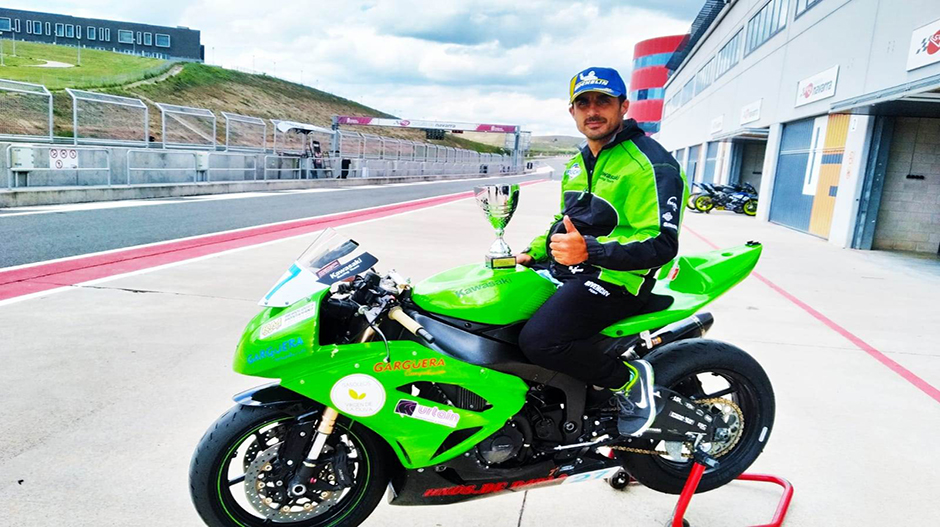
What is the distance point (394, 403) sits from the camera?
240 cm

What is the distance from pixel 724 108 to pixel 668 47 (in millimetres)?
49593

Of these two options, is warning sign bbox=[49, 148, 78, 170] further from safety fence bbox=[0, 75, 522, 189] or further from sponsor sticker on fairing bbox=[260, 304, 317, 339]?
sponsor sticker on fairing bbox=[260, 304, 317, 339]

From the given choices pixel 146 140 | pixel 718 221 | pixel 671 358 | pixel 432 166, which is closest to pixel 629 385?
pixel 671 358

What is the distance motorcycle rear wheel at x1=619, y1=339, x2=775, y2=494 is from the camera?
297cm

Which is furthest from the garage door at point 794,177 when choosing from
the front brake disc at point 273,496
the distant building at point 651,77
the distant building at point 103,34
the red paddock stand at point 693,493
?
the distant building at point 103,34

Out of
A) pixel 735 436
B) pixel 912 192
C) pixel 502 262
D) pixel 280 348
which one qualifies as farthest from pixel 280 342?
pixel 912 192

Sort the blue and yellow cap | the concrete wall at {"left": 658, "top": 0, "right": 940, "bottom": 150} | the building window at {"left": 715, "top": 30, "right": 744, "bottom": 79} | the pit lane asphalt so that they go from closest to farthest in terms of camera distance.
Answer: the blue and yellow cap, the pit lane asphalt, the concrete wall at {"left": 658, "top": 0, "right": 940, "bottom": 150}, the building window at {"left": 715, "top": 30, "right": 744, "bottom": 79}

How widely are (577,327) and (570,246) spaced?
357 mm

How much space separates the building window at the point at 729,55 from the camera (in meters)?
27.2

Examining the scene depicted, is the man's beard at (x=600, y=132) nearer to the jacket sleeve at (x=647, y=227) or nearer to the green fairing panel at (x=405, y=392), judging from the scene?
the jacket sleeve at (x=647, y=227)

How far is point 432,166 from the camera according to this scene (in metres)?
47.9

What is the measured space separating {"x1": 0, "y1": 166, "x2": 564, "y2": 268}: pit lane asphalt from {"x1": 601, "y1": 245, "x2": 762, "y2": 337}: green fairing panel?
7404 millimetres

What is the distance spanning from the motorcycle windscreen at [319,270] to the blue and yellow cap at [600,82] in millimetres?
1141

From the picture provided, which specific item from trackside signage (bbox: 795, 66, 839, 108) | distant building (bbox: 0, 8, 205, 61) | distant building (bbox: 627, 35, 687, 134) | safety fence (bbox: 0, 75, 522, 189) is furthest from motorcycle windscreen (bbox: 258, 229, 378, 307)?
distant building (bbox: 0, 8, 205, 61)
